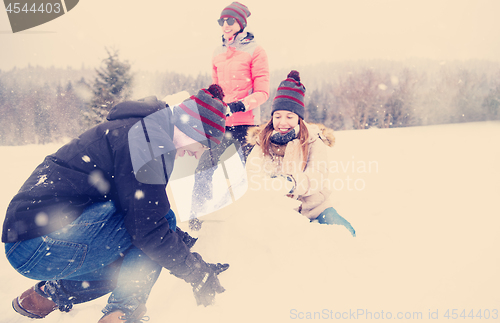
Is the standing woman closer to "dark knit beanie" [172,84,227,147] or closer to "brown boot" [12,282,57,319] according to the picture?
"dark knit beanie" [172,84,227,147]

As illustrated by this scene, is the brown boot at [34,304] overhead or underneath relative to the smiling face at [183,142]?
underneath

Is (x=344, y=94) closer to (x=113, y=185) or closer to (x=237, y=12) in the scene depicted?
(x=237, y=12)

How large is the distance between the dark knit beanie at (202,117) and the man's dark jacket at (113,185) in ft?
0.56

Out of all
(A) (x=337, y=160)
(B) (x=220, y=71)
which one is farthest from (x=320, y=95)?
(B) (x=220, y=71)

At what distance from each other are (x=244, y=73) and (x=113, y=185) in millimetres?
1635

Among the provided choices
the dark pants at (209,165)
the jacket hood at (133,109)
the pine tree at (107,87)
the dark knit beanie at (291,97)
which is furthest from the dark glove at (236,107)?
the pine tree at (107,87)

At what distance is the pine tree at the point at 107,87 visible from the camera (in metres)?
10.4

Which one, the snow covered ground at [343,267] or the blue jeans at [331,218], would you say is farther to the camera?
the blue jeans at [331,218]

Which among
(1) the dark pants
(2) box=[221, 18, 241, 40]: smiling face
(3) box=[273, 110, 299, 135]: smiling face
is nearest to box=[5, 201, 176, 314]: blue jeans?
(1) the dark pants

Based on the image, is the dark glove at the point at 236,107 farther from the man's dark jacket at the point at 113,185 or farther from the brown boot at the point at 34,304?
the brown boot at the point at 34,304

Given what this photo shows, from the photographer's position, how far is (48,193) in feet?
4.09

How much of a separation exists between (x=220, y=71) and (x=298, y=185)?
54.7 inches

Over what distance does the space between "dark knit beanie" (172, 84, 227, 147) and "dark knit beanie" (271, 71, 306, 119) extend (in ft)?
3.24

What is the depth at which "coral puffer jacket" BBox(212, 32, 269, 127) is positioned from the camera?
2.46 meters
